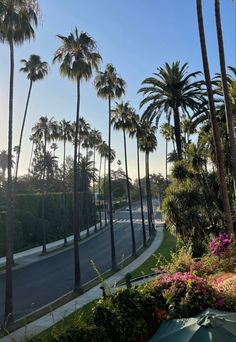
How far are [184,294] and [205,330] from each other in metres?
2.44

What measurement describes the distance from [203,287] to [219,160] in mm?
7843

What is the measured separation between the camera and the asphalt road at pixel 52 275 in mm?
27016

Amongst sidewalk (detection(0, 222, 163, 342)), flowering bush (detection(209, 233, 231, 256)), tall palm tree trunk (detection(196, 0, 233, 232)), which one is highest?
tall palm tree trunk (detection(196, 0, 233, 232))

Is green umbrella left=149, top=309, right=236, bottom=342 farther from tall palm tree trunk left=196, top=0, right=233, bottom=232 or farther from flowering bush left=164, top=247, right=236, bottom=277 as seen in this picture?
tall palm tree trunk left=196, top=0, right=233, bottom=232

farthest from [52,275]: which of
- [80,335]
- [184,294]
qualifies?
[80,335]

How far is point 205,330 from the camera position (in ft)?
28.0

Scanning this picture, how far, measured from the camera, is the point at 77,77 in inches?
1181

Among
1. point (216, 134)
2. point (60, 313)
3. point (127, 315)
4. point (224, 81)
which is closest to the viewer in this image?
point (127, 315)

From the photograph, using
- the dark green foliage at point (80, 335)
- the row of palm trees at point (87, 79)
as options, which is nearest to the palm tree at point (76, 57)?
the row of palm trees at point (87, 79)

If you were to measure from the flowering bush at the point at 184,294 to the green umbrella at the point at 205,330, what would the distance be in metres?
1.29

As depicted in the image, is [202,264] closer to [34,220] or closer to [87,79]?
[87,79]

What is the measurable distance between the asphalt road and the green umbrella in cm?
1005

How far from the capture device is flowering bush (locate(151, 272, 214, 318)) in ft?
34.8

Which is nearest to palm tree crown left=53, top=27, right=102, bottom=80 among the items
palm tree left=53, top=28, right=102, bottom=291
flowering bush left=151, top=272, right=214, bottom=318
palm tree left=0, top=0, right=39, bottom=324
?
palm tree left=53, top=28, right=102, bottom=291
